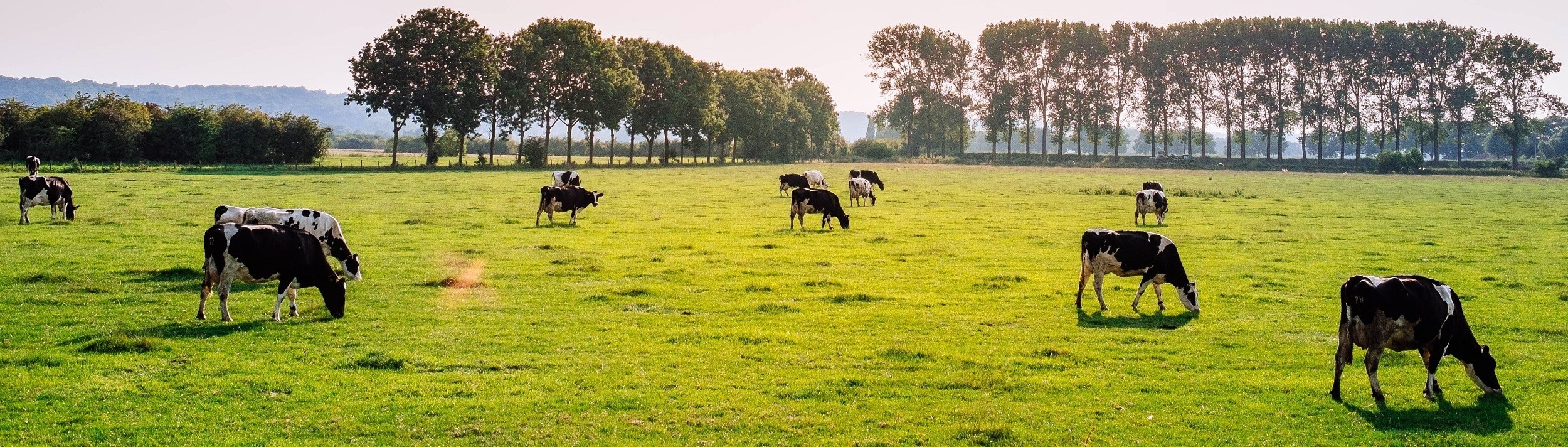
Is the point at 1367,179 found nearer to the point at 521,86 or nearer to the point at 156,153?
the point at 521,86

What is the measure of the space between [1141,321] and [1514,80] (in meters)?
124

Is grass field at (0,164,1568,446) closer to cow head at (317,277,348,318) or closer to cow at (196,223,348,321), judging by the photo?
cow head at (317,277,348,318)

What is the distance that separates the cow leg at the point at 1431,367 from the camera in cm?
1034

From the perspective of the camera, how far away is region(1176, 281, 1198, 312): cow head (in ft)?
52.2

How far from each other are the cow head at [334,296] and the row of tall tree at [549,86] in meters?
69.6

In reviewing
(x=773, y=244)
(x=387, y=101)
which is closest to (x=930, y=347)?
(x=773, y=244)

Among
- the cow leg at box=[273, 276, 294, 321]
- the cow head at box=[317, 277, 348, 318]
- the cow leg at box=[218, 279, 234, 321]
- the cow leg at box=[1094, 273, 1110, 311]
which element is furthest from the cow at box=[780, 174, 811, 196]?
the cow leg at box=[218, 279, 234, 321]

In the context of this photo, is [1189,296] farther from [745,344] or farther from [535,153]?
[535,153]

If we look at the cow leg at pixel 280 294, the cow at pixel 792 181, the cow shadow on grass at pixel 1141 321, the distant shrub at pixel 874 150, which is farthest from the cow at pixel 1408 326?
the distant shrub at pixel 874 150

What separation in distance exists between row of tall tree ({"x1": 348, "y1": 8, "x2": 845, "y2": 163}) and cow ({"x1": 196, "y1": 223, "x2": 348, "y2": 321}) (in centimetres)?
6954

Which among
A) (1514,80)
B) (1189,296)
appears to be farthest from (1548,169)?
(1189,296)

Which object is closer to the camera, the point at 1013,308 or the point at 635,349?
the point at 635,349

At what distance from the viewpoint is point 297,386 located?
10.8 m

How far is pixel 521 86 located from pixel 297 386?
8000 centimetres
